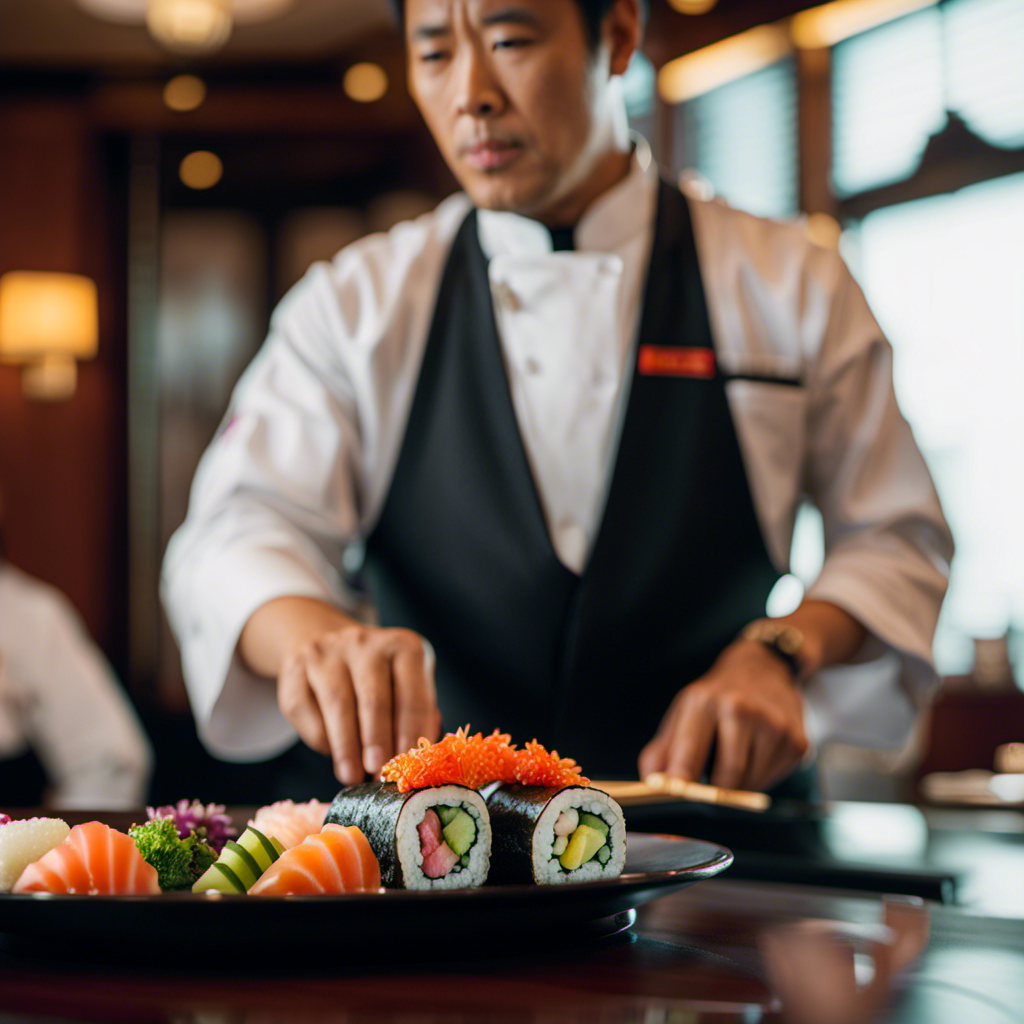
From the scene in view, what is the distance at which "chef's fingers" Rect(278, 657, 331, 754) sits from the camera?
1104mm

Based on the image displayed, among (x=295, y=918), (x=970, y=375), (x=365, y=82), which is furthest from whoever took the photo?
(x=365, y=82)

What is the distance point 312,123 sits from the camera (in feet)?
20.4

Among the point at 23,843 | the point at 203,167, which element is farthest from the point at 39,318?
the point at 23,843

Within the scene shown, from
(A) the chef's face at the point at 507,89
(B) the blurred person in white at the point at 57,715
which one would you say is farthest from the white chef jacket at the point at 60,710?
(A) the chef's face at the point at 507,89

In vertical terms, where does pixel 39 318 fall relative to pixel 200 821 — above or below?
above

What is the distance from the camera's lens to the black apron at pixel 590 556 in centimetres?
156

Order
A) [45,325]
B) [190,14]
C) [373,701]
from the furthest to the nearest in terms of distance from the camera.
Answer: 1. [45,325]
2. [190,14]
3. [373,701]

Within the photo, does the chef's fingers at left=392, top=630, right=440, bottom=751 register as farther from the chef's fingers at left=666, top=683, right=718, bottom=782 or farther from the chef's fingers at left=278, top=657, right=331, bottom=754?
the chef's fingers at left=666, top=683, right=718, bottom=782

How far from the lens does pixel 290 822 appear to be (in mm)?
809

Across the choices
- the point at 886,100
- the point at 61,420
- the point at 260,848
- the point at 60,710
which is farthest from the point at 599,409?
the point at 61,420

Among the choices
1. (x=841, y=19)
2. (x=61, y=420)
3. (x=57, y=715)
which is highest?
(x=841, y=19)

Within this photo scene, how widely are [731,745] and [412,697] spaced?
334mm

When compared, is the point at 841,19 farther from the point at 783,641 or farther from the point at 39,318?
the point at 39,318

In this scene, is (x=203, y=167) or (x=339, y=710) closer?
(x=339, y=710)
